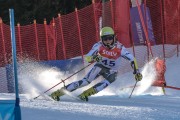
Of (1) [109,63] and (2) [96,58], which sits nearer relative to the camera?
(2) [96,58]

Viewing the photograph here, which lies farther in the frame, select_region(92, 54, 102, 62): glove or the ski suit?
the ski suit

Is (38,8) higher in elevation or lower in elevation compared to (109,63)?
higher

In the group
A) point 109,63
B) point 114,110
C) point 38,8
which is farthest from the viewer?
point 38,8

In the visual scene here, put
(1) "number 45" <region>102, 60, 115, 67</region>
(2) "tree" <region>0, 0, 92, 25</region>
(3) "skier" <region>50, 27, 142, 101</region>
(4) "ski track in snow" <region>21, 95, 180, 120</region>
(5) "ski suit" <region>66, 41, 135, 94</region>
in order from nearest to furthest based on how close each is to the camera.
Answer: (4) "ski track in snow" <region>21, 95, 180, 120</region> < (3) "skier" <region>50, 27, 142, 101</region> < (5) "ski suit" <region>66, 41, 135, 94</region> < (1) "number 45" <region>102, 60, 115, 67</region> < (2) "tree" <region>0, 0, 92, 25</region>

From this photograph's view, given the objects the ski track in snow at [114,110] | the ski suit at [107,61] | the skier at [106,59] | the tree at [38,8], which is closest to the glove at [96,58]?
the skier at [106,59]

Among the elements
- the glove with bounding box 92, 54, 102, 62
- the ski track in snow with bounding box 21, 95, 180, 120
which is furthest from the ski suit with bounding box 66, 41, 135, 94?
the ski track in snow with bounding box 21, 95, 180, 120

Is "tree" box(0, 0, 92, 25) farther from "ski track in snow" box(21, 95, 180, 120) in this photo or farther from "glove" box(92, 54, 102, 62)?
"ski track in snow" box(21, 95, 180, 120)

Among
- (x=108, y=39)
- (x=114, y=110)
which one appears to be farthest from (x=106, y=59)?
(x=114, y=110)

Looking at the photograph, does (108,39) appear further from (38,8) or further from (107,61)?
(38,8)

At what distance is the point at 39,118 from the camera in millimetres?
5992

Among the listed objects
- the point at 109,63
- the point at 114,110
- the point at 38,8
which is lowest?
the point at 114,110

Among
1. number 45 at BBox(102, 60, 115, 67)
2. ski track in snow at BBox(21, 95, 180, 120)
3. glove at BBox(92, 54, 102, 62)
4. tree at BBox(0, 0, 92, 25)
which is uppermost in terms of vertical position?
tree at BBox(0, 0, 92, 25)

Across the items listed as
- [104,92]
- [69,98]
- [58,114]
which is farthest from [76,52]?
[58,114]

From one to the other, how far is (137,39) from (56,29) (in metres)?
3.05
